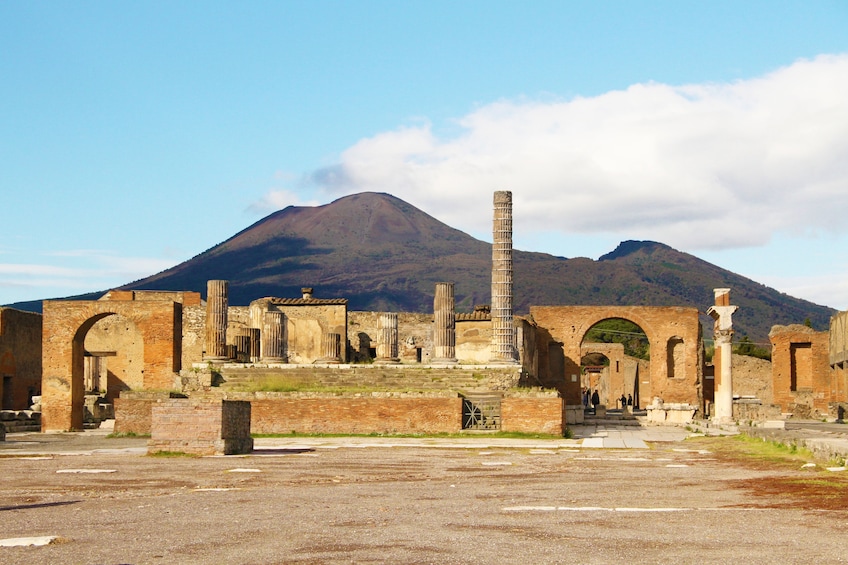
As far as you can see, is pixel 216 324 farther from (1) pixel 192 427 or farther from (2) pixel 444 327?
(1) pixel 192 427

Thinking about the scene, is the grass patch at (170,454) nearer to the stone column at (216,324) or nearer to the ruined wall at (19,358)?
the stone column at (216,324)

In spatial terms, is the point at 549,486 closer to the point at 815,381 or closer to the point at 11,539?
the point at 11,539

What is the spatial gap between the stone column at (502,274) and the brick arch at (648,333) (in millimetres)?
11214

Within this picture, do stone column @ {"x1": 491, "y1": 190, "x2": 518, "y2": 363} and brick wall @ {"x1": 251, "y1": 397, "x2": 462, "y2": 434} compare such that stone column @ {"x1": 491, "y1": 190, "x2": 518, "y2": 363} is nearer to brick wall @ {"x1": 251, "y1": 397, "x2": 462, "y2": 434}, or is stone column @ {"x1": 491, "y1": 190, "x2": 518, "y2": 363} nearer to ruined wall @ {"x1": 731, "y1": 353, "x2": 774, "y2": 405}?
brick wall @ {"x1": 251, "y1": 397, "x2": 462, "y2": 434}

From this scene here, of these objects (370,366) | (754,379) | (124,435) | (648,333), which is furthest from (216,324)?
(754,379)

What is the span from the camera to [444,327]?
115 ft

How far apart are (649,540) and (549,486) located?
199 inches

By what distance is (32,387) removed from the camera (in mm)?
39750

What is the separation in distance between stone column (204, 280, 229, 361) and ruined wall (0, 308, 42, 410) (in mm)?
7840

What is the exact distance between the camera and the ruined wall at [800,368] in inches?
1836

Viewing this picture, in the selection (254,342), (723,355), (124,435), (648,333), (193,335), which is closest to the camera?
(124,435)

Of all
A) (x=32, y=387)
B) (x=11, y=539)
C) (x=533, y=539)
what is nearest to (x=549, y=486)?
(x=533, y=539)

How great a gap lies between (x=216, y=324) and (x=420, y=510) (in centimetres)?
2355

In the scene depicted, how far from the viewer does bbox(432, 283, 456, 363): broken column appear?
34594mm
